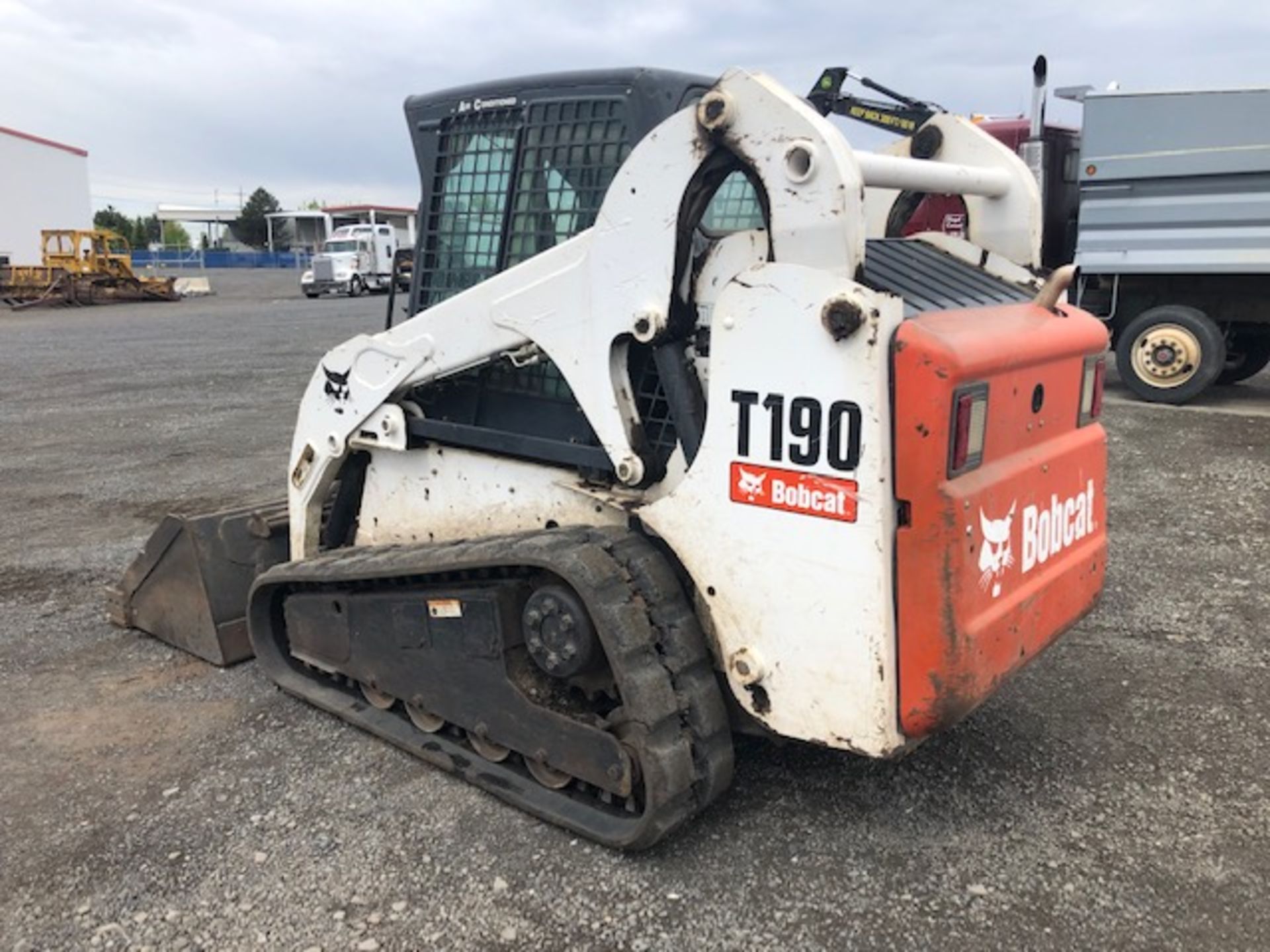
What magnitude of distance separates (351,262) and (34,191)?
912 inches

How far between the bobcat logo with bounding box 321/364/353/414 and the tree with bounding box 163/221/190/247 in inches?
3775

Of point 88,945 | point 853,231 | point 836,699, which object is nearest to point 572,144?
point 853,231

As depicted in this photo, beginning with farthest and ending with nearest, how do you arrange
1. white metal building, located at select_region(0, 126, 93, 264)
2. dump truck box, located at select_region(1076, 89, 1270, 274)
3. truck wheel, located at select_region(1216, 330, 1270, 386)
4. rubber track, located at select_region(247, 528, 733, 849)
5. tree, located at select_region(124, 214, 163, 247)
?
1. tree, located at select_region(124, 214, 163, 247)
2. white metal building, located at select_region(0, 126, 93, 264)
3. truck wheel, located at select_region(1216, 330, 1270, 386)
4. dump truck box, located at select_region(1076, 89, 1270, 274)
5. rubber track, located at select_region(247, 528, 733, 849)

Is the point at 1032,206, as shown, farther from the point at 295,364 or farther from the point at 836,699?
the point at 295,364

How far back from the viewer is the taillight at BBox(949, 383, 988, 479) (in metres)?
2.40

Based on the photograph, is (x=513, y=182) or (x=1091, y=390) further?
(x=513, y=182)

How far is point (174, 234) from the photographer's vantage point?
310ft

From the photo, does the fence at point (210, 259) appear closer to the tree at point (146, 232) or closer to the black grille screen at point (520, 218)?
the tree at point (146, 232)

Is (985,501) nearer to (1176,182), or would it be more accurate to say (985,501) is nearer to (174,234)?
(1176,182)

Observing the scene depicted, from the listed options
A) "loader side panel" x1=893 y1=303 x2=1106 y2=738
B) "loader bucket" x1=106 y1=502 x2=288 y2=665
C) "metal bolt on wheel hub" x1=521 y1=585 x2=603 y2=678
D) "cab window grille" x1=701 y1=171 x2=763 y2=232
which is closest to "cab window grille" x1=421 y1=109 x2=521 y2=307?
"cab window grille" x1=701 y1=171 x2=763 y2=232

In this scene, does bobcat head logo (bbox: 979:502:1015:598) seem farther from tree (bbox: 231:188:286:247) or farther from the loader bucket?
tree (bbox: 231:188:286:247)

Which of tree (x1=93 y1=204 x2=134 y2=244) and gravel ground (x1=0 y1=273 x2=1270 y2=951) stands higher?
tree (x1=93 y1=204 x2=134 y2=244)

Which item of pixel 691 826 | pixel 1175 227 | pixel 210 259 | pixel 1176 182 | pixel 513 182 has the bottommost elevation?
pixel 691 826

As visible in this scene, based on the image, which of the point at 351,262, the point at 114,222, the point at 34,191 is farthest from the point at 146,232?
the point at 351,262
